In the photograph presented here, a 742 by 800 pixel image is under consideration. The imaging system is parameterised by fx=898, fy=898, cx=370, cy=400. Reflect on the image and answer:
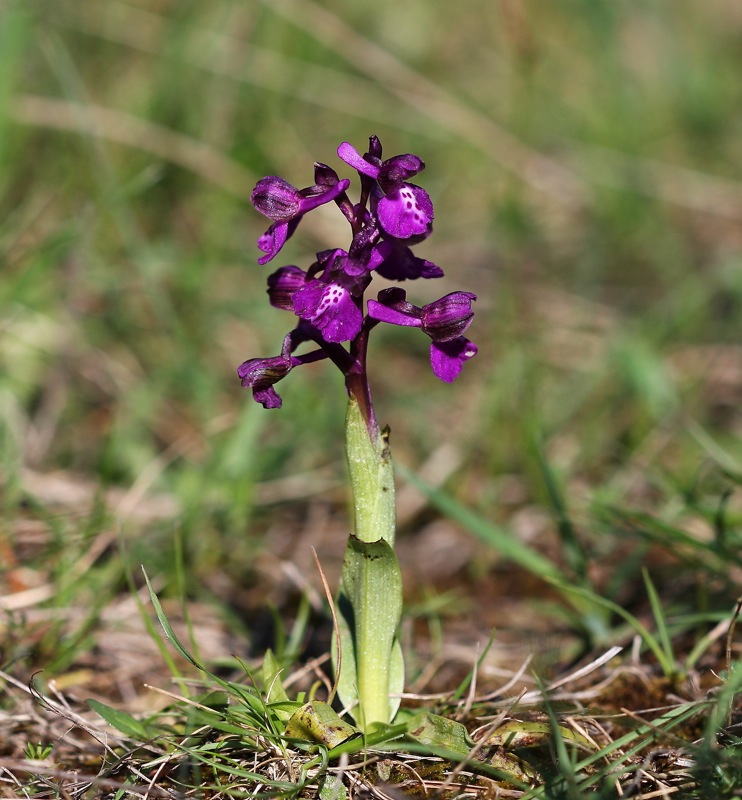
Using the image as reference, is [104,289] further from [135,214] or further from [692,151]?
[692,151]

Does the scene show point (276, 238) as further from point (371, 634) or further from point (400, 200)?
point (371, 634)

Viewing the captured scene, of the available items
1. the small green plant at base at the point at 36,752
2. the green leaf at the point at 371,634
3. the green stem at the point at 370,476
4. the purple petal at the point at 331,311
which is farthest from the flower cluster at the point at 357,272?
the small green plant at base at the point at 36,752

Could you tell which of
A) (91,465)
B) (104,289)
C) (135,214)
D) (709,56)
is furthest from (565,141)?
(91,465)

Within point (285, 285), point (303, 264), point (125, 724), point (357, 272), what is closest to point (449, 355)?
point (357, 272)

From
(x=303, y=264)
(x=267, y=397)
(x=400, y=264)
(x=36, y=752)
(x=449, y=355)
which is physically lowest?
(x=36, y=752)

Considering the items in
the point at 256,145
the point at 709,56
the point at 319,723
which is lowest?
the point at 319,723

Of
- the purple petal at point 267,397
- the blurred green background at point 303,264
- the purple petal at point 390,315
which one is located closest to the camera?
the purple petal at point 390,315

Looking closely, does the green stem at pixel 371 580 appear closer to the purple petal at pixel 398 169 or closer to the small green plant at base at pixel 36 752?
the purple petal at pixel 398 169
